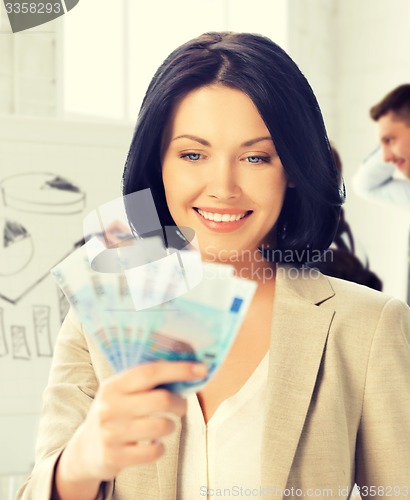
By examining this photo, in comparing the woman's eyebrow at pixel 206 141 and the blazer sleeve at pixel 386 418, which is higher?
the woman's eyebrow at pixel 206 141

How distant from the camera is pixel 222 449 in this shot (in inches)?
31.7

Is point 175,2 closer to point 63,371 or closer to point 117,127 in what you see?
point 117,127

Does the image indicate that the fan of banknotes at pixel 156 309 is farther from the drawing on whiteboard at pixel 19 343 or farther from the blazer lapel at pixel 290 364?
the drawing on whiteboard at pixel 19 343

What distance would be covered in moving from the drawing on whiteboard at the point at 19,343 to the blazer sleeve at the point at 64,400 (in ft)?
2.60

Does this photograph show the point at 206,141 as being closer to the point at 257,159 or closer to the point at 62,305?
the point at 257,159

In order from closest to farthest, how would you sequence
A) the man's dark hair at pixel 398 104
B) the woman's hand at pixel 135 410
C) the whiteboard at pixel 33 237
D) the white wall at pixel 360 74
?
the woman's hand at pixel 135 410
the whiteboard at pixel 33 237
the man's dark hair at pixel 398 104
the white wall at pixel 360 74

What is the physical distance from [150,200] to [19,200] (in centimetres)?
87

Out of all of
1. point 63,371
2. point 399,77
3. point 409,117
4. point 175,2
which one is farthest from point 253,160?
point 399,77

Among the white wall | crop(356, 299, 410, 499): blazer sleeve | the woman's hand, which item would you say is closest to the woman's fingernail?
the woman's hand

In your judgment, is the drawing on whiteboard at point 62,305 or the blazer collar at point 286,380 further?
the drawing on whiteboard at point 62,305

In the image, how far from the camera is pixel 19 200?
5.50 ft

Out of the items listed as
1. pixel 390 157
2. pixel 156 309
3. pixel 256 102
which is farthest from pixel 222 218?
pixel 390 157

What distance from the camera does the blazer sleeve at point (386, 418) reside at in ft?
2.62

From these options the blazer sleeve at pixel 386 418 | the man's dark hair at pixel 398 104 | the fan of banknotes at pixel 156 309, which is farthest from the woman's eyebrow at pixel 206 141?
the man's dark hair at pixel 398 104
